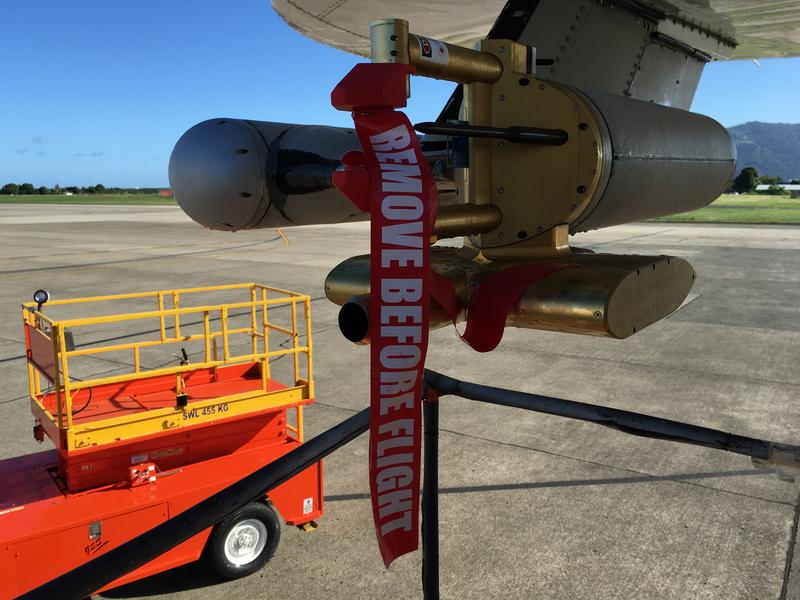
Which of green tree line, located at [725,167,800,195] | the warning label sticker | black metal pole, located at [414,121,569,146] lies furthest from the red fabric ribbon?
green tree line, located at [725,167,800,195]

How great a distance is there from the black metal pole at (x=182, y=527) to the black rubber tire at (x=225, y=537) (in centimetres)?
334

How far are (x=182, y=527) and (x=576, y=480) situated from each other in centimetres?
588

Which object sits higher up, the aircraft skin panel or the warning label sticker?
the aircraft skin panel

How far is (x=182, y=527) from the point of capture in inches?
85.7

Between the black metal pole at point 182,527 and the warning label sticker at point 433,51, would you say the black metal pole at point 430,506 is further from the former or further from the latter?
the warning label sticker at point 433,51

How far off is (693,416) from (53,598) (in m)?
8.92

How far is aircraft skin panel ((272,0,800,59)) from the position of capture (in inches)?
203

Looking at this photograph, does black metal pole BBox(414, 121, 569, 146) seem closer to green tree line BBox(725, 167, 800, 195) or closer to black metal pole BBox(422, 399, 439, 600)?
black metal pole BBox(422, 399, 439, 600)

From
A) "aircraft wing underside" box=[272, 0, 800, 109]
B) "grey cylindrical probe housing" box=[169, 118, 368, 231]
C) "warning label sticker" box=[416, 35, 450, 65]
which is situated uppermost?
"aircraft wing underside" box=[272, 0, 800, 109]

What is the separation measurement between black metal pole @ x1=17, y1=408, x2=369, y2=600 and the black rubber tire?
3337 millimetres

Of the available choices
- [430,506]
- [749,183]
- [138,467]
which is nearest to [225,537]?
[138,467]

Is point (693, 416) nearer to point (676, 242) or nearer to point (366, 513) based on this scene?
point (366, 513)

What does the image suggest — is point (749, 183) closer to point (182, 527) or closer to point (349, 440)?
point (349, 440)

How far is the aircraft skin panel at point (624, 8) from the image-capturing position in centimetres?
514
